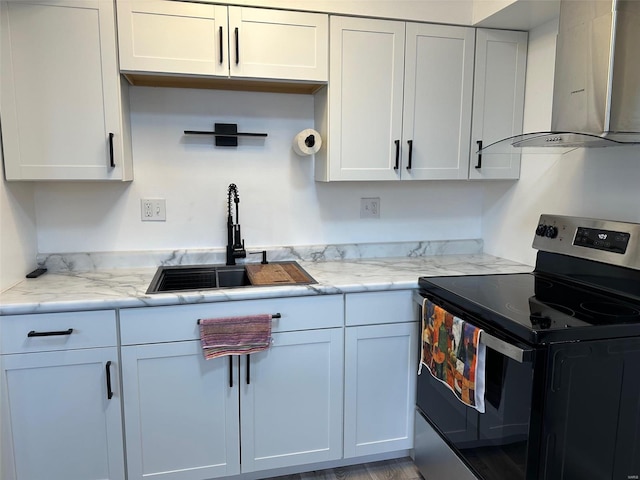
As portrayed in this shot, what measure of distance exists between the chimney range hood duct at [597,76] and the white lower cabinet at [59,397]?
5.68 feet

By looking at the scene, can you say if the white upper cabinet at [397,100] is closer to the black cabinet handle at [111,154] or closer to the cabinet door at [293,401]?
the cabinet door at [293,401]

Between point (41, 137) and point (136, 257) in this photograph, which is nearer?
point (41, 137)

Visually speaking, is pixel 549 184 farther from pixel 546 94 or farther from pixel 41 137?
pixel 41 137

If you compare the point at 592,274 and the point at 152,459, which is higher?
the point at 592,274

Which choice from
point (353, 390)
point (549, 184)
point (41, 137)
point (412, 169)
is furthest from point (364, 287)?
point (41, 137)

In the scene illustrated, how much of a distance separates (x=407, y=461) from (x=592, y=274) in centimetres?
119

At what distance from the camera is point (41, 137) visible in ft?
5.94

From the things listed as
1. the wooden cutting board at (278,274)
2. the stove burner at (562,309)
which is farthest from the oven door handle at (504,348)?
the wooden cutting board at (278,274)

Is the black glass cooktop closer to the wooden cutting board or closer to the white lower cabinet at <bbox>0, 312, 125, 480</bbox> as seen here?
the wooden cutting board

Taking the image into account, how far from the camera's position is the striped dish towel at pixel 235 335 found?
1721 millimetres

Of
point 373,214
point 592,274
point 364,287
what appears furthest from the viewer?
point 373,214

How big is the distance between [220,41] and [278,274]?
3.43ft

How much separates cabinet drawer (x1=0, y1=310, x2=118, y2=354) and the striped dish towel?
0.34 m

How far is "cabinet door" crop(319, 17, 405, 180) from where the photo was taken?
2049mm
